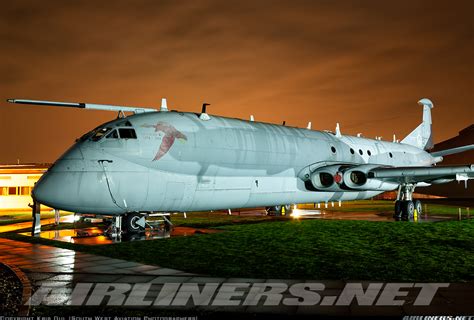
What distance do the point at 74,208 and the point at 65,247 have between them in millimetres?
1363

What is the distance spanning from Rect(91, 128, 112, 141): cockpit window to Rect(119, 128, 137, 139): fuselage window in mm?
446

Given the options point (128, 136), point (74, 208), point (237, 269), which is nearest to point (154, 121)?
point (128, 136)

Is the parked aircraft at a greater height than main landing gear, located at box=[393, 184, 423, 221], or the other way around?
the parked aircraft

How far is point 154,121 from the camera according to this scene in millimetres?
14961

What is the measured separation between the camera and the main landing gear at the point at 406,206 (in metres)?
23.8

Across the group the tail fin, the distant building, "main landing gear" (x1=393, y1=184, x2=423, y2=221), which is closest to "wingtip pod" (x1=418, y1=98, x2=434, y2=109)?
the tail fin

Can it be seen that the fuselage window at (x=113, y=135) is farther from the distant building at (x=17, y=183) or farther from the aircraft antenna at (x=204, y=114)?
the distant building at (x=17, y=183)

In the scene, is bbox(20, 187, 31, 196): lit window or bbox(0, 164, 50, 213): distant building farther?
bbox(20, 187, 31, 196): lit window

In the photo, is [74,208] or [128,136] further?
[128,136]

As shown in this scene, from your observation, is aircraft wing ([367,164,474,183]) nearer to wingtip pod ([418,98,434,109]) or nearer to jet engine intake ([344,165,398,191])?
jet engine intake ([344,165,398,191])

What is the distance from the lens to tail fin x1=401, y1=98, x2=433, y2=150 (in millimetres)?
33344

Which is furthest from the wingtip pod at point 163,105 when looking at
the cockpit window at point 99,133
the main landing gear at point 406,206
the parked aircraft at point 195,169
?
the main landing gear at point 406,206

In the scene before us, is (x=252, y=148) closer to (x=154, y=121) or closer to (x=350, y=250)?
(x=154, y=121)

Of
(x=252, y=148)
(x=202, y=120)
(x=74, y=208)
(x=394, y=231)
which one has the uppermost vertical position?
(x=202, y=120)
